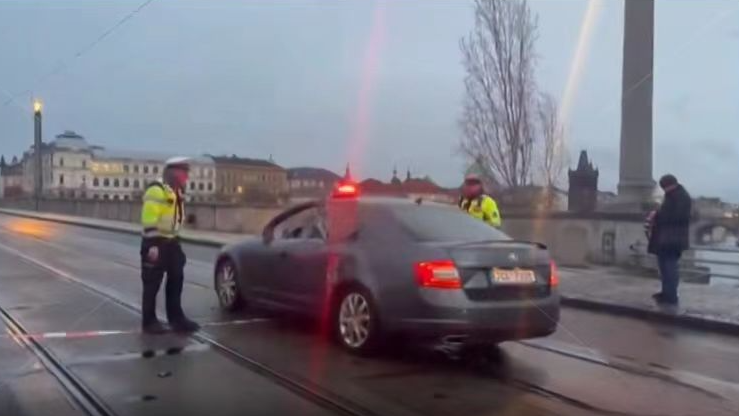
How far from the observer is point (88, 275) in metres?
13.5

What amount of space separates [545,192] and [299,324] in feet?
68.3

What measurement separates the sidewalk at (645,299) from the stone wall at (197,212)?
849cm

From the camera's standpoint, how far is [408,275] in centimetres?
663

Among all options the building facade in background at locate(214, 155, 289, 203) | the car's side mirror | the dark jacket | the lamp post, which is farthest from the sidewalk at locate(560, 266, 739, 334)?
the lamp post

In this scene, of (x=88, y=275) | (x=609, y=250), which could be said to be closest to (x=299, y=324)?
(x=88, y=275)

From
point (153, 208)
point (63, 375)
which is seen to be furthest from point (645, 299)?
point (63, 375)

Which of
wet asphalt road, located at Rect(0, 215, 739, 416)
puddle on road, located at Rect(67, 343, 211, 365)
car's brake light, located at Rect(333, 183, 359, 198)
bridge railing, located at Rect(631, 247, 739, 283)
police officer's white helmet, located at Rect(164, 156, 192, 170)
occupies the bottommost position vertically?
wet asphalt road, located at Rect(0, 215, 739, 416)

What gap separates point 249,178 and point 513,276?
52.3 metres

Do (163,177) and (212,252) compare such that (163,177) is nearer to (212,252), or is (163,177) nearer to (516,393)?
(516,393)

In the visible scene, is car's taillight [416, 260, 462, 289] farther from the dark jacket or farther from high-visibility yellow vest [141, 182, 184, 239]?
the dark jacket

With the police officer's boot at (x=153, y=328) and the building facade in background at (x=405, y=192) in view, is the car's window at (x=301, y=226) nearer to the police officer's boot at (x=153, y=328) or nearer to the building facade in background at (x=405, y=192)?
the building facade in background at (x=405, y=192)

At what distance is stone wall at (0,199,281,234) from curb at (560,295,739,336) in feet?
29.8

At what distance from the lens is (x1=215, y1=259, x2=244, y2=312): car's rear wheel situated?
9312mm

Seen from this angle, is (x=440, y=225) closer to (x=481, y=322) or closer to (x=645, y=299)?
(x=481, y=322)
